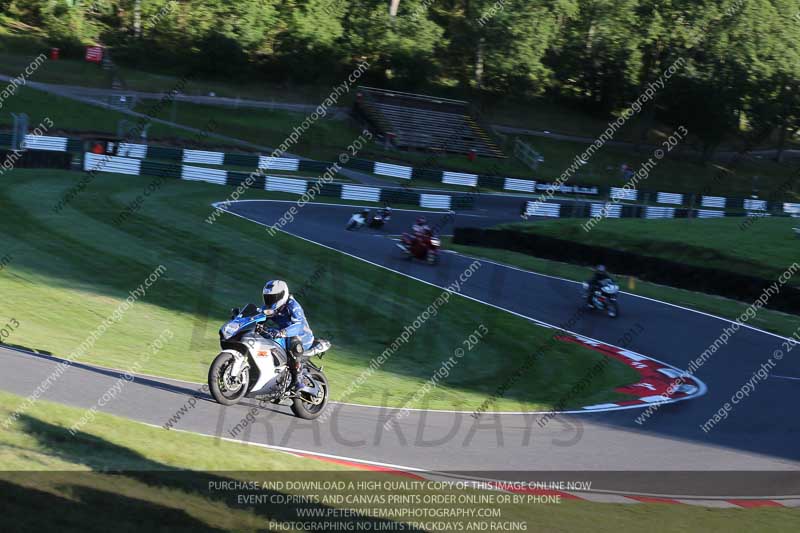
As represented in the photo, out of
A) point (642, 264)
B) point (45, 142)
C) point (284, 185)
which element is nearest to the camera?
point (642, 264)

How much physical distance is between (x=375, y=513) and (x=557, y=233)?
26.4 meters

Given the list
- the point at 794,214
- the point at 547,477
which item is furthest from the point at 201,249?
the point at 794,214

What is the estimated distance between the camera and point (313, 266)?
22.8 m

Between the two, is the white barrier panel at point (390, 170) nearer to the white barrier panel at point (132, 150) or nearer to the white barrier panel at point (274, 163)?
the white barrier panel at point (274, 163)

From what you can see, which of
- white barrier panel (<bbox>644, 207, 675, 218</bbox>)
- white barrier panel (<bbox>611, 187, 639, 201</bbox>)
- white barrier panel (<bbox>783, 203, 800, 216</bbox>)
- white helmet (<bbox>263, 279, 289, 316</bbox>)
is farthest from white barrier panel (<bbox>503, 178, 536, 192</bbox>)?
white helmet (<bbox>263, 279, 289, 316</bbox>)

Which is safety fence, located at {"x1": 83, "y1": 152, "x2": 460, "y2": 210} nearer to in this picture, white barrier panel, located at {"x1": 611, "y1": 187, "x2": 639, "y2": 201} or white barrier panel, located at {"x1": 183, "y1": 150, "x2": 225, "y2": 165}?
white barrier panel, located at {"x1": 183, "y1": 150, "x2": 225, "y2": 165}

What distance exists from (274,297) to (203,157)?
104ft

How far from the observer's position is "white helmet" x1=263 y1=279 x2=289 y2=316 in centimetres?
1081

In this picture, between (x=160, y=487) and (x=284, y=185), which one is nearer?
(x=160, y=487)

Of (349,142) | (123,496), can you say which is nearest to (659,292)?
(123,496)

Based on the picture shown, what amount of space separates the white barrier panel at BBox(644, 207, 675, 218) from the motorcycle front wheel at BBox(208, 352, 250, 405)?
3901 cm

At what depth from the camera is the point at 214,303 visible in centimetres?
1809

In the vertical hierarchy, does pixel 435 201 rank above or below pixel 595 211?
above

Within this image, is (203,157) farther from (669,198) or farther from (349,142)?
(669,198)
